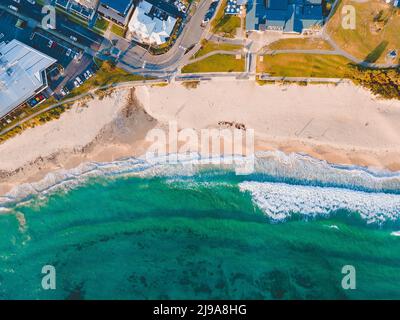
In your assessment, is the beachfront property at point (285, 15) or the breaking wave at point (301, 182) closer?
the beachfront property at point (285, 15)

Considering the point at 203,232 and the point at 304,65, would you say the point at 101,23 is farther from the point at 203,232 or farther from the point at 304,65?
the point at 203,232

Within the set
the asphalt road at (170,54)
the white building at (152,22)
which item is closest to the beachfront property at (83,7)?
the white building at (152,22)

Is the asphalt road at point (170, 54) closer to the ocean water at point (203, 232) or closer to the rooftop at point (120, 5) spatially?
the rooftop at point (120, 5)

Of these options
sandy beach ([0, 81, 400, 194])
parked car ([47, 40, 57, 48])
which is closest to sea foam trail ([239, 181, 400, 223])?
sandy beach ([0, 81, 400, 194])

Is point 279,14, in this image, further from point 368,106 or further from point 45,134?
point 45,134

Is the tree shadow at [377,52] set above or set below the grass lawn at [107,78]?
above

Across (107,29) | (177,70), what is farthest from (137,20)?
(177,70)
